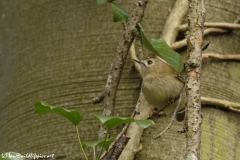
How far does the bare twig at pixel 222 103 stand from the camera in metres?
2.83

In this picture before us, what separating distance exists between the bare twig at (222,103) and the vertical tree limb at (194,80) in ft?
2.21

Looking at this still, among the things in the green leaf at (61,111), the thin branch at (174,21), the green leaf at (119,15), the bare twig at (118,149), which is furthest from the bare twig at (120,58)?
the green leaf at (61,111)

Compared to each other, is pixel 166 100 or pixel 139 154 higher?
pixel 166 100

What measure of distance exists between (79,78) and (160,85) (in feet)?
→ 1.94

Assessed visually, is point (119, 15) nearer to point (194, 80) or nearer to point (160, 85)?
point (160, 85)

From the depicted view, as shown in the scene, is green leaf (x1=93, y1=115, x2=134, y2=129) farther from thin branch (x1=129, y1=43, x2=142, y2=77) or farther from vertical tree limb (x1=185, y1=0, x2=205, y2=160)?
thin branch (x1=129, y1=43, x2=142, y2=77)

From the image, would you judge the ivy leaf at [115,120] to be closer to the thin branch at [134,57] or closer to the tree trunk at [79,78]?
the tree trunk at [79,78]

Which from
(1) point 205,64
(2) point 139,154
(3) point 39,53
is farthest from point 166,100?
(3) point 39,53

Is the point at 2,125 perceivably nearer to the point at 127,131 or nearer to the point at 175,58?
the point at 127,131

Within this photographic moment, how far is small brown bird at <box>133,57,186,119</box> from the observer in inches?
119

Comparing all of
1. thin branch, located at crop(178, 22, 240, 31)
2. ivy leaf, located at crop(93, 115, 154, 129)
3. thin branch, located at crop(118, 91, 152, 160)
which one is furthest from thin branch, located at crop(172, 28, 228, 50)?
ivy leaf, located at crop(93, 115, 154, 129)

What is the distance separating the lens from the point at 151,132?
110 inches

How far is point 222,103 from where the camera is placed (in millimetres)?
2863

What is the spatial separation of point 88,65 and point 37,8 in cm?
52
